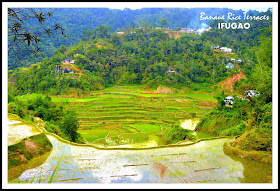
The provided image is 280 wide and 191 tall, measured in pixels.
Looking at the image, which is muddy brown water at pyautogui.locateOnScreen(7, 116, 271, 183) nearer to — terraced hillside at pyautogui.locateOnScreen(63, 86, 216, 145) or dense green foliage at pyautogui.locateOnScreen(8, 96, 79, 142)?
dense green foliage at pyautogui.locateOnScreen(8, 96, 79, 142)

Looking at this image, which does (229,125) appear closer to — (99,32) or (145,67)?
(145,67)

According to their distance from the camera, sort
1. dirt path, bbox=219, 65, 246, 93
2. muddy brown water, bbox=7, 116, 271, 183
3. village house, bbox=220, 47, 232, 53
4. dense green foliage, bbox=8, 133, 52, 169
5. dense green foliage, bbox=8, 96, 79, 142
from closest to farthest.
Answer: muddy brown water, bbox=7, 116, 271, 183
dense green foliage, bbox=8, 133, 52, 169
dense green foliage, bbox=8, 96, 79, 142
dirt path, bbox=219, 65, 246, 93
village house, bbox=220, 47, 232, 53

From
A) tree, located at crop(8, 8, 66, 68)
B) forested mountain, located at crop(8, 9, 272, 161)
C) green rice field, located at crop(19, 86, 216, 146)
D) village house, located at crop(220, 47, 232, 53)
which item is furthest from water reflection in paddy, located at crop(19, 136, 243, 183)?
village house, located at crop(220, 47, 232, 53)

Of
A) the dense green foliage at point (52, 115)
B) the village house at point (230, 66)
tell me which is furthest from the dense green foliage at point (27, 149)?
the village house at point (230, 66)

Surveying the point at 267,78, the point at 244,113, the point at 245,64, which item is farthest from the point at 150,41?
the point at 267,78

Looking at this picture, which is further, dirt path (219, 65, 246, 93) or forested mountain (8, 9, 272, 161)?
forested mountain (8, 9, 272, 161)

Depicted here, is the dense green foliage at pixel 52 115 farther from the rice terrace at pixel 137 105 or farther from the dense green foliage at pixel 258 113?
the dense green foliage at pixel 258 113

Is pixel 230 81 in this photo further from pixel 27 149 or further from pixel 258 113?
pixel 27 149

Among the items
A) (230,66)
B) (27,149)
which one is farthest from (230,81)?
(27,149)
